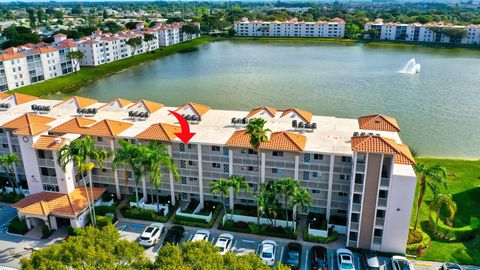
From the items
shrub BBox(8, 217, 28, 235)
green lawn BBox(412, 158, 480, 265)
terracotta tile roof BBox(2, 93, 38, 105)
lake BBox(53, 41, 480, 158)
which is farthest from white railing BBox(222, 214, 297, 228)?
terracotta tile roof BBox(2, 93, 38, 105)

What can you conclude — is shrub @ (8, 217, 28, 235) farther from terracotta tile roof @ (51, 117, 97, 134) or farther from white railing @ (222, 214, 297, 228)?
white railing @ (222, 214, 297, 228)

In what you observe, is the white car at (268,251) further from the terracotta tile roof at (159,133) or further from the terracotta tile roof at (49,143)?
the terracotta tile roof at (49,143)

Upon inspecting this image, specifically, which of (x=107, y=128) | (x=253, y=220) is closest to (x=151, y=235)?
(x=253, y=220)

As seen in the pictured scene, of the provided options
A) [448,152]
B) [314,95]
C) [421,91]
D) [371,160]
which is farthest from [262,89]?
[371,160]

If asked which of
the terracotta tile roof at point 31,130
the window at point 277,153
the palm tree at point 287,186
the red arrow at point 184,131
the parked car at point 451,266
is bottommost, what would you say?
the parked car at point 451,266

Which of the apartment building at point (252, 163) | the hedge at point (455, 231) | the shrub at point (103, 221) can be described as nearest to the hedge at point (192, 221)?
the apartment building at point (252, 163)

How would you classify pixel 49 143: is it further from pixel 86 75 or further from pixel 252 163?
pixel 86 75
